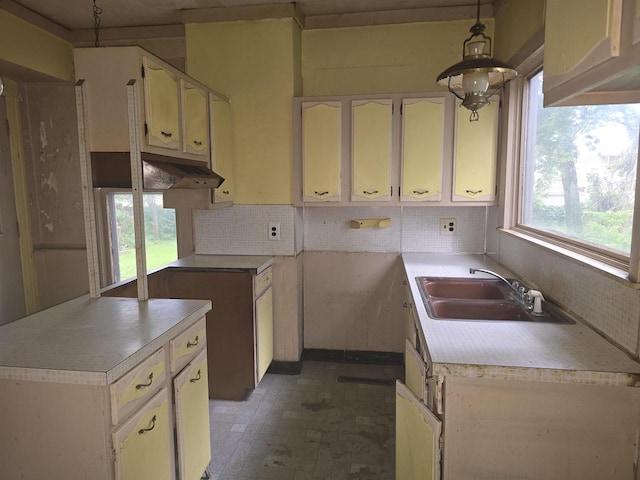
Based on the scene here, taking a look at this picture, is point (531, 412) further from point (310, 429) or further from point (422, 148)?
point (422, 148)

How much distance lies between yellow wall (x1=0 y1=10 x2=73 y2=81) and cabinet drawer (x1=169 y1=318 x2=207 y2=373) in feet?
8.59

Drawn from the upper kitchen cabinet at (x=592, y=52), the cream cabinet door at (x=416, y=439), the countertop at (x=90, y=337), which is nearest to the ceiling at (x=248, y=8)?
the upper kitchen cabinet at (x=592, y=52)

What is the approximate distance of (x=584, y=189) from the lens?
6.58ft

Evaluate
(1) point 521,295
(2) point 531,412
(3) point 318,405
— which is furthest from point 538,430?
(3) point 318,405

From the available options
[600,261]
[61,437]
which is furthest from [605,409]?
[61,437]

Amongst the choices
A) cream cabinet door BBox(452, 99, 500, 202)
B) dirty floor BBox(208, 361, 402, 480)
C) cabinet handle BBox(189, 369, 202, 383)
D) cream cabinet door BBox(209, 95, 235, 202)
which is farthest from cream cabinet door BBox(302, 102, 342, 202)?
cabinet handle BBox(189, 369, 202, 383)

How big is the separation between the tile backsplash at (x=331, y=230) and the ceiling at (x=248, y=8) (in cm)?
146

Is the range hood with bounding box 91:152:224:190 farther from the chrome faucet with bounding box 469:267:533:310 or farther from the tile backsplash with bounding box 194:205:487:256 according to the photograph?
the chrome faucet with bounding box 469:267:533:310

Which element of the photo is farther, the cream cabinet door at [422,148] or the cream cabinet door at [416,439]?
the cream cabinet door at [422,148]

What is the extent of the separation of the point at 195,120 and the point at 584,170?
2.16 metres

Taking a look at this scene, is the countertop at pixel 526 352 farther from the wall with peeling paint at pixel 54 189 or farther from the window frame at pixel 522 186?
the wall with peeling paint at pixel 54 189

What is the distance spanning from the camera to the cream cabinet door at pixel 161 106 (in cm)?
211

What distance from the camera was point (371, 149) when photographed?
10.4 ft

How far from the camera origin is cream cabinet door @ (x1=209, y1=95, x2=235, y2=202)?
296cm
